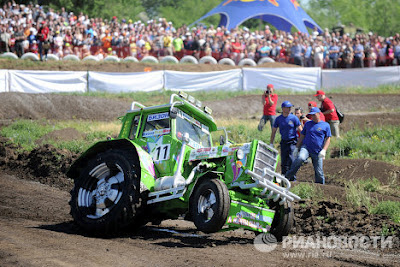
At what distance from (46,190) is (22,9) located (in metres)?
21.3

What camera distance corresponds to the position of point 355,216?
1032cm

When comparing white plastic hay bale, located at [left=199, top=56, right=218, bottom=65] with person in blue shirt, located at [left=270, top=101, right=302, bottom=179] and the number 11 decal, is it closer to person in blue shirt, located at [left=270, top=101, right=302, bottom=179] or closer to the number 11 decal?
person in blue shirt, located at [left=270, top=101, right=302, bottom=179]

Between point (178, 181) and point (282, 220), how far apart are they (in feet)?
5.80

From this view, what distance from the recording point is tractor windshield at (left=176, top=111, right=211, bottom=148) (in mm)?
9719

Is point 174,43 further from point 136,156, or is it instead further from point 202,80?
point 136,156

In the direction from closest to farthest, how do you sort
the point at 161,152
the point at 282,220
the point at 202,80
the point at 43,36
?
the point at 282,220
the point at 161,152
the point at 202,80
the point at 43,36

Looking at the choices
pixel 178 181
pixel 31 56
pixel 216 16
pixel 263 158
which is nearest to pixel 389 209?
pixel 263 158

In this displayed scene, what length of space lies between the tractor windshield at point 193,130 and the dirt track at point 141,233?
1.59 meters

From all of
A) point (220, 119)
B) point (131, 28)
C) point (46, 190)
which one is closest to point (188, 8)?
point (131, 28)

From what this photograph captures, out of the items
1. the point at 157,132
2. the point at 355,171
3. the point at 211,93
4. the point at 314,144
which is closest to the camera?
the point at 157,132

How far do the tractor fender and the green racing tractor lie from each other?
0.02m

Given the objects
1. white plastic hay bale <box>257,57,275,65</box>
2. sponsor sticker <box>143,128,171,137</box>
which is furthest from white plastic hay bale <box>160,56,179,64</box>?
sponsor sticker <box>143,128,171,137</box>

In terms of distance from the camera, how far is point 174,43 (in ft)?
103

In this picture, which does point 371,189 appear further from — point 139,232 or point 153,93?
point 153,93
